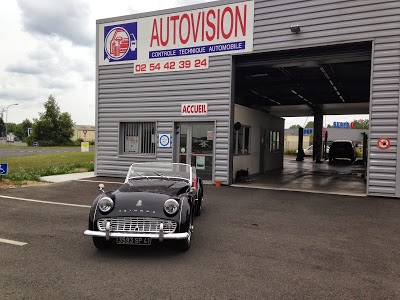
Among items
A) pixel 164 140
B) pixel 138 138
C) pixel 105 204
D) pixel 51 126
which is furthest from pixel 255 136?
pixel 51 126

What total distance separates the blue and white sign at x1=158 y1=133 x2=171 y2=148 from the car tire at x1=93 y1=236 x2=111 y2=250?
27.2ft

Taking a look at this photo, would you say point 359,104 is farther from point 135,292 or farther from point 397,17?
point 135,292

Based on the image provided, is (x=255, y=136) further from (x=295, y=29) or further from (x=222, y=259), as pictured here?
(x=222, y=259)

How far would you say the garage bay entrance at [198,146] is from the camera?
40.5ft

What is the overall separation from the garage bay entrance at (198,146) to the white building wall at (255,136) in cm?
103

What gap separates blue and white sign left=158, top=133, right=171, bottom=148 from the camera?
42.2ft

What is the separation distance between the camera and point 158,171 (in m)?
6.38

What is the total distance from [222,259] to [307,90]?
16.8 meters

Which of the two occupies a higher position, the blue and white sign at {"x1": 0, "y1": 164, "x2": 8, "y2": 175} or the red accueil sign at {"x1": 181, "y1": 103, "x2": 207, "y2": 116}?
the red accueil sign at {"x1": 181, "y1": 103, "x2": 207, "y2": 116}

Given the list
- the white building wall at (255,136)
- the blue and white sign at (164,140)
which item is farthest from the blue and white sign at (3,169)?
the white building wall at (255,136)

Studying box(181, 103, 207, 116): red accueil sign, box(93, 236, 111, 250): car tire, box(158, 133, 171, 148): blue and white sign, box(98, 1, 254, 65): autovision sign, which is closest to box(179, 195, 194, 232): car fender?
box(93, 236, 111, 250): car tire

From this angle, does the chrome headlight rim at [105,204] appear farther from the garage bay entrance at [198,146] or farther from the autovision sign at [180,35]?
the autovision sign at [180,35]

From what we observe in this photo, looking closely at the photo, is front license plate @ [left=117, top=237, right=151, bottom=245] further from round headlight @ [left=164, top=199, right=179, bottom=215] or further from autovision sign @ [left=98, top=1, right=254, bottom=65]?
autovision sign @ [left=98, top=1, right=254, bottom=65]

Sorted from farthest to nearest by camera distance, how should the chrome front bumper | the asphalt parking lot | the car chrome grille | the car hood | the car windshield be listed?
1. the car windshield
2. the car hood
3. the car chrome grille
4. the chrome front bumper
5. the asphalt parking lot
